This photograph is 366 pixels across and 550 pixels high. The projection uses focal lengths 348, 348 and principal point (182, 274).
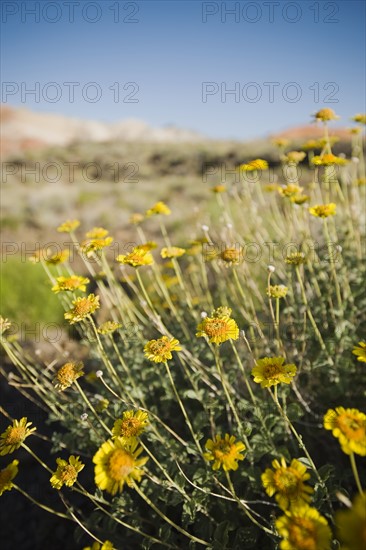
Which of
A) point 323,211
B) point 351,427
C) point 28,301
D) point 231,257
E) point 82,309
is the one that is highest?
point 323,211

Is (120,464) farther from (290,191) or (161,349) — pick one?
(290,191)

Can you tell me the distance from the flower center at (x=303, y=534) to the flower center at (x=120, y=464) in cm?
58

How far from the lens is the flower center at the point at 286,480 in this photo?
1296 millimetres

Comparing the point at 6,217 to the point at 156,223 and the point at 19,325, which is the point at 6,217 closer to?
the point at 156,223

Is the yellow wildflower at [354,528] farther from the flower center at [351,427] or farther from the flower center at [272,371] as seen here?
the flower center at [272,371]

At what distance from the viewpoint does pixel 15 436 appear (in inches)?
65.5

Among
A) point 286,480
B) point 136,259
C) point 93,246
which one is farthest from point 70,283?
point 286,480

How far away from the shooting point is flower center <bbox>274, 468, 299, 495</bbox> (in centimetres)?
130

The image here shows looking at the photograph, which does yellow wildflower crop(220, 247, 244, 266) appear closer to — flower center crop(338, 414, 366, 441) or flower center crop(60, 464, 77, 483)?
flower center crop(338, 414, 366, 441)

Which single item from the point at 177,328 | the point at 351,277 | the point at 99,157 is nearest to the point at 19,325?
the point at 177,328

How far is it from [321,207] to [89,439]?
2199 millimetres

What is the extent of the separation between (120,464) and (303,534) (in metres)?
0.66

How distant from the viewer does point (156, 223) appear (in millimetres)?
9164

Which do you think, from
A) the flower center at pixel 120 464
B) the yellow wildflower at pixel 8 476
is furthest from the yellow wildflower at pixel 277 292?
the yellow wildflower at pixel 8 476
